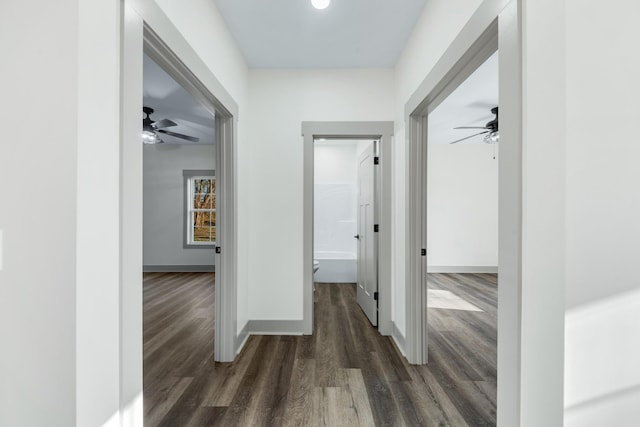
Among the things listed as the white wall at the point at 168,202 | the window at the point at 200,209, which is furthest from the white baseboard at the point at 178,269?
the window at the point at 200,209

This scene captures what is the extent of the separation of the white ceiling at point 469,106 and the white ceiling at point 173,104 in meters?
2.95

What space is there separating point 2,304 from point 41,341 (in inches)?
6.3

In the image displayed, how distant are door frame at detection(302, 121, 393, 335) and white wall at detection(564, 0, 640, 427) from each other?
198 centimetres

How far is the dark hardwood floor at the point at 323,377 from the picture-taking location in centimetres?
169

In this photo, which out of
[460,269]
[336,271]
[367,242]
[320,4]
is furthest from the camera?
[460,269]

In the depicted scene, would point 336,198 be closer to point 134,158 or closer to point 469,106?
point 469,106

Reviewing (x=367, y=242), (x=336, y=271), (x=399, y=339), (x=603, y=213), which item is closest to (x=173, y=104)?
(x=367, y=242)

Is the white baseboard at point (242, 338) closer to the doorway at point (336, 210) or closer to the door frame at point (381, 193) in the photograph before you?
the door frame at point (381, 193)

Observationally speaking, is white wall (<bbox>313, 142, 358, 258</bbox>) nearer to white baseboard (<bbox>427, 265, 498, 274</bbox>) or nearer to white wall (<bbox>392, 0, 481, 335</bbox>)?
white baseboard (<bbox>427, 265, 498, 274</bbox>)

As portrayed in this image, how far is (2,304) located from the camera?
892 mm

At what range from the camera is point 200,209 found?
240 inches

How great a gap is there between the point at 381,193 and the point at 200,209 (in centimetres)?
441

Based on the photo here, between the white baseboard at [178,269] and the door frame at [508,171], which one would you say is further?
the white baseboard at [178,269]

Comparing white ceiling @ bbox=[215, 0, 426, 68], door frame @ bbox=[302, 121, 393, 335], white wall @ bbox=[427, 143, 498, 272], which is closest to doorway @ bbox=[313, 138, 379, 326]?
white wall @ bbox=[427, 143, 498, 272]
